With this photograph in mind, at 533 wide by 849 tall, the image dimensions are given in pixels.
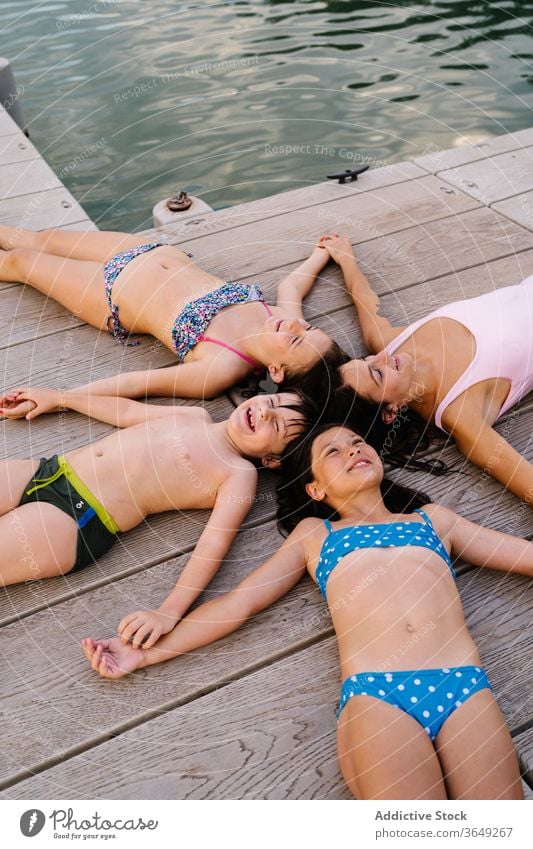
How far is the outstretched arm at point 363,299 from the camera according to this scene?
2236 mm

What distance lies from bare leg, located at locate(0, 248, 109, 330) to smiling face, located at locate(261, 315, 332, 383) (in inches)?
22.1

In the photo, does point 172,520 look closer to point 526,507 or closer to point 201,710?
point 201,710

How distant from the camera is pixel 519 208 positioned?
2.79m

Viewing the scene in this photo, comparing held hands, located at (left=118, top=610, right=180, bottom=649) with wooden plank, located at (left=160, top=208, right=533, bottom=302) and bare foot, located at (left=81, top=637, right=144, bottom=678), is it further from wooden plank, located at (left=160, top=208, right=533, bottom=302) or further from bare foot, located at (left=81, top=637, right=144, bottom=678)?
wooden plank, located at (left=160, top=208, right=533, bottom=302)

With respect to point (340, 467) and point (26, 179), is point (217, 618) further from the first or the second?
point (26, 179)

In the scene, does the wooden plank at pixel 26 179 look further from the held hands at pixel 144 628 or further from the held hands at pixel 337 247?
the held hands at pixel 144 628

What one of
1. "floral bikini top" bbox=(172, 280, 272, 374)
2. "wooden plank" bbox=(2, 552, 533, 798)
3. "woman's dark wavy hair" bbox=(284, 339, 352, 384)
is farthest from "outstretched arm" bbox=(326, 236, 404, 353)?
"wooden plank" bbox=(2, 552, 533, 798)

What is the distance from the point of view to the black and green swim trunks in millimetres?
1670

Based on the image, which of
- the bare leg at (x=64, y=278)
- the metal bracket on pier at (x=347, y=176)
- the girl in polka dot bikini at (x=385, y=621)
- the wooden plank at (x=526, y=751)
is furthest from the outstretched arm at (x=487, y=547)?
the metal bracket on pier at (x=347, y=176)

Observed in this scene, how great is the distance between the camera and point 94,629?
5.11ft

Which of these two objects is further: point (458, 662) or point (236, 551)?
point (236, 551)

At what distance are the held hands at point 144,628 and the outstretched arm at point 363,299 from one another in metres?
1.07
